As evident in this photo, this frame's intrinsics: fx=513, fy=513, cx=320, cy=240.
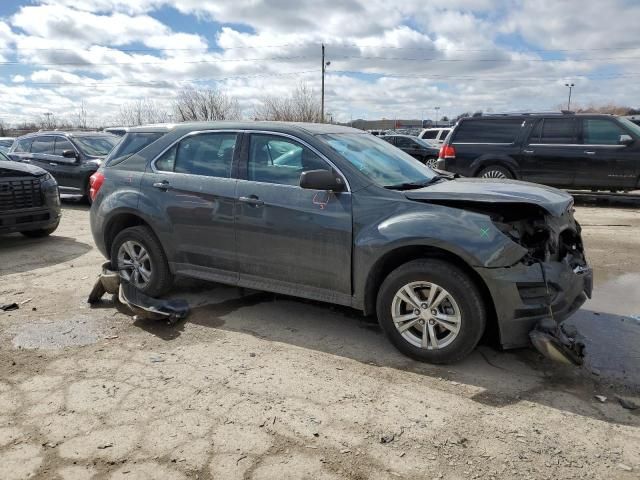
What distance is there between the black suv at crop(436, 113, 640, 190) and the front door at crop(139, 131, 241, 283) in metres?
7.86

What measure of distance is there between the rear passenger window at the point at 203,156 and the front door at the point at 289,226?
221 millimetres

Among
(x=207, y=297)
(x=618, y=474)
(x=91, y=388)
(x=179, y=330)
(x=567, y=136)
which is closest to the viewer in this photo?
(x=618, y=474)

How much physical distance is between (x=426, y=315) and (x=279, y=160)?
180cm

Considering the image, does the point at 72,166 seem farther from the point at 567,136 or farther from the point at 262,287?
the point at 567,136

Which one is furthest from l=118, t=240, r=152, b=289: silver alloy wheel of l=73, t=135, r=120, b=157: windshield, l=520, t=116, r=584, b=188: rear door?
l=520, t=116, r=584, b=188: rear door

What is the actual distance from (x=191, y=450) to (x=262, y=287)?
6.10ft

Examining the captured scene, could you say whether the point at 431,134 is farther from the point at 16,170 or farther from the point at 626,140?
the point at 16,170

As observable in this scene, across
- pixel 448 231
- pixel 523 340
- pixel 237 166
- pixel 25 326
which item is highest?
pixel 237 166

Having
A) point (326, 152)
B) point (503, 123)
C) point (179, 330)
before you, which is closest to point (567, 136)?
point (503, 123)

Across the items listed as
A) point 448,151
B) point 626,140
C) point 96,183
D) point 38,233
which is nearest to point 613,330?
point 96,183

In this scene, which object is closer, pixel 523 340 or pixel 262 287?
pixel 523 340

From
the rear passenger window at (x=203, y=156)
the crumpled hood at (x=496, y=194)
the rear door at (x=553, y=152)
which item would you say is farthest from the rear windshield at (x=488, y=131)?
the rear passenger window at (x=203, y=156)

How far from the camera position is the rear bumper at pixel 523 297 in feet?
11.3

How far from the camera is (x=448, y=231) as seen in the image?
3553 mm
